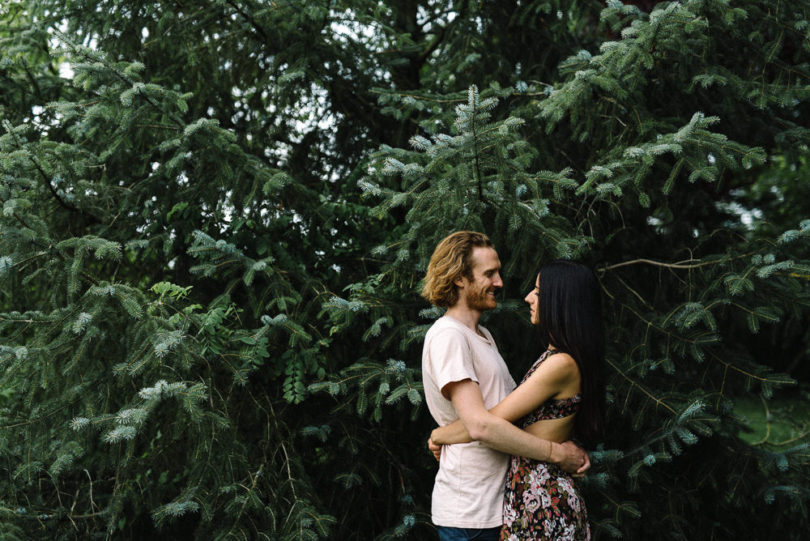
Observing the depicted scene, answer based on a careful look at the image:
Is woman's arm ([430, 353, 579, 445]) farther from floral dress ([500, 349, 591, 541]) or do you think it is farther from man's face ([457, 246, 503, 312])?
man's face ([457, 246, 503, 312])

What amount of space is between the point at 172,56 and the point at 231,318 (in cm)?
195

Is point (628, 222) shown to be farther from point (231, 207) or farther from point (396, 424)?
point (231, 207)

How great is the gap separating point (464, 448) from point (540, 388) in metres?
0.35

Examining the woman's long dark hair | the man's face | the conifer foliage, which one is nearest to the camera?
the woman's long dark hair

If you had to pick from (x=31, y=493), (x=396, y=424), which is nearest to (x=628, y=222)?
(x=396, y=424)

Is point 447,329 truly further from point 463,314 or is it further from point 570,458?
point 570,458

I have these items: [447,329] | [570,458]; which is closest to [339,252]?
[447,329]

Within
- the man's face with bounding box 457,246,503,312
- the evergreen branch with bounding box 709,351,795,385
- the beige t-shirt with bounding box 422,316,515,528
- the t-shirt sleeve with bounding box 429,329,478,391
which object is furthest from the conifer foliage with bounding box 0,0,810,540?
the t-shirt sleeve with bounding box 429,329,478,391

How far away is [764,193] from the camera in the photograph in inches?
323

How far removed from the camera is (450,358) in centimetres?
232

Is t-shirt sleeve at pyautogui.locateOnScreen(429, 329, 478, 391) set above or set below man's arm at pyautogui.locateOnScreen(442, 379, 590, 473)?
above

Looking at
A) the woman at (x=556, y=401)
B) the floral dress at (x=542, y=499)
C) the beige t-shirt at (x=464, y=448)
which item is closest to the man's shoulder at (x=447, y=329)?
the beige t-shirt at (x=464, y=448)

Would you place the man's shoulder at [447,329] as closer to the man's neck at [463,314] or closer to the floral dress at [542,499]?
the man's neck at [463,314]

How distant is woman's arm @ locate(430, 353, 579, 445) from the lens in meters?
2.31
